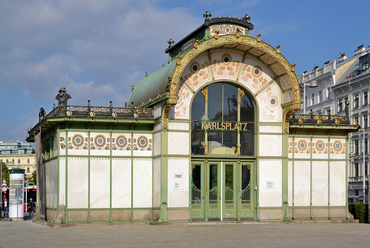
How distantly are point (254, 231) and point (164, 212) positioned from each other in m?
5.88

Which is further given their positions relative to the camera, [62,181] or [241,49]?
[241,49]

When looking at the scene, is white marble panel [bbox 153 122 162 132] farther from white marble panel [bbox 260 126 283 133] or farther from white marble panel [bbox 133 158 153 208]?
white marble panel [bbox 260 126 283 133]

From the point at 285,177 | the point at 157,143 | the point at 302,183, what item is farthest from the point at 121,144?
the point at 302,183

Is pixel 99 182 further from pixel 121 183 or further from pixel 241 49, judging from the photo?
pixel 241 49

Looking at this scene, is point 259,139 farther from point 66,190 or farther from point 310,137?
point 66,190

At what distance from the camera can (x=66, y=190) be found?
26.6 m

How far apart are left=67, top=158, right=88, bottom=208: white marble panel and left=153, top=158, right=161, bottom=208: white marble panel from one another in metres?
3.55

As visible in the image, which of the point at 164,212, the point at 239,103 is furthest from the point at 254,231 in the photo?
the point at 239,103

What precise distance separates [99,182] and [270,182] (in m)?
9.09

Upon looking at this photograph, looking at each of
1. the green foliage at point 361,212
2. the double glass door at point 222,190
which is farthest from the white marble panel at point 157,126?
the green foliage at point 361,212

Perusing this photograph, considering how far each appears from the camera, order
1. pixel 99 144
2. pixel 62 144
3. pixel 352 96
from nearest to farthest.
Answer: pixel 62 144
pixel 99 144
pixel 352 96

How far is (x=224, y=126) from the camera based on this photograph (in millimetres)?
28531

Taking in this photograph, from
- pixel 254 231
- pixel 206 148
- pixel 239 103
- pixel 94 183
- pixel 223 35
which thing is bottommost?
pixel 254 231

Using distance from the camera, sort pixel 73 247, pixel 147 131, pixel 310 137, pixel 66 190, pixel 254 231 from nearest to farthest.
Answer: pixel 73 247 < pixel 254 231 < pixel 66 190 < pixel 147 131 < pixel 310 137
